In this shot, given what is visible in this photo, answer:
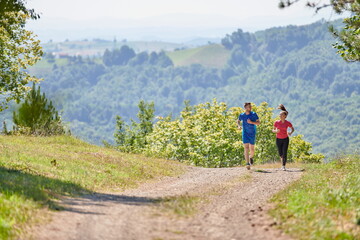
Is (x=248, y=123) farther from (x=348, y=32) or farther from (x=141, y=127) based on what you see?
(x=141, y=127)

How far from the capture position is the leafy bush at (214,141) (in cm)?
5094

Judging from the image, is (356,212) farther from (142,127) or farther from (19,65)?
(142,127)

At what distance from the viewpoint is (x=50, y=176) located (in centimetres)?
1562

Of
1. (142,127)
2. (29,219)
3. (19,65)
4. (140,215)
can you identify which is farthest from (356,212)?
(142,127)

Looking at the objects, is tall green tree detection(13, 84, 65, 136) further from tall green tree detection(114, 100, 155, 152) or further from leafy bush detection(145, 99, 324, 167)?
tall green tree detection(114, 100, 155, 152)

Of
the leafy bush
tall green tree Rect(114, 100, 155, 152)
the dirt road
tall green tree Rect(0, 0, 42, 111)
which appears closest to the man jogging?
the dirt road

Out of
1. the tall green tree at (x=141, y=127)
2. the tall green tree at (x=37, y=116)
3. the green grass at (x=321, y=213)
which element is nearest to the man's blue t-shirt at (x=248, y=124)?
the green grass at (x=321, y=213)

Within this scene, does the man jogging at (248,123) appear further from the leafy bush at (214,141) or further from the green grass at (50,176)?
the leafy bush at (214,141)

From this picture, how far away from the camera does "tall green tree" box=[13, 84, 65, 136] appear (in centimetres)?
3191

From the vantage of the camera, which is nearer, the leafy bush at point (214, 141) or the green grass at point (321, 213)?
the green grass at point (321, 213)

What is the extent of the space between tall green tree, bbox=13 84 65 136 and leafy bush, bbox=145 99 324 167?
14.2 metres

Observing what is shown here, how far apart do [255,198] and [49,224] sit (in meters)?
5.85

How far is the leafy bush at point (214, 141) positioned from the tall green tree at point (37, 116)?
46.7ft

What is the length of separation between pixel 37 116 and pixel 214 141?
2198 centimetres
